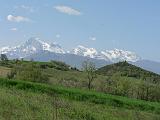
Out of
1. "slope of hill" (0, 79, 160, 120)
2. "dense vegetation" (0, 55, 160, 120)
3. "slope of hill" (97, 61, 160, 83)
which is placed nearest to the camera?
"slope of hill" (0, 79, 160, 120)

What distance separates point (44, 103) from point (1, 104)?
200 cm

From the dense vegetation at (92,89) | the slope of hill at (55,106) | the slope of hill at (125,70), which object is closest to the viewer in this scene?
the slope of hill at (55,106)

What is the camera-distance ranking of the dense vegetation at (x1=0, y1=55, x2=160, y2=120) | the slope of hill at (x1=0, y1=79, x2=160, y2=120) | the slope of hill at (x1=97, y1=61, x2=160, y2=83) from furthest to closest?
1. the slope of hill at (x1=97, y1=61, x2=160, y2=83)
2. the dense vegetation at (x1=0, y1=55, x2=160, y2=120)
3. the slope of hill at (x1=0, y1=79, x2=160, y2=120)

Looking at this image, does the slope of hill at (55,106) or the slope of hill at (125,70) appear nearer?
the slope of hill at (55,106)

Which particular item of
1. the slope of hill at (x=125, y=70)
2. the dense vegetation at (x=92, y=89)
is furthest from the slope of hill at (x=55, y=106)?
the slope of hill at (x=125, y=70)

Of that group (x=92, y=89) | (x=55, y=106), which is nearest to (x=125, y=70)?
(x=92, y=89)

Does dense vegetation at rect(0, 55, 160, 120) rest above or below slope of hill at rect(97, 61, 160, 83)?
below

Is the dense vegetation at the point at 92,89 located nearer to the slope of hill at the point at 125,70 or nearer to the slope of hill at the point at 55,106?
the slope of hill at the point at 55,106

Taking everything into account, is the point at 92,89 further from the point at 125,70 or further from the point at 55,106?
the point at 125,70

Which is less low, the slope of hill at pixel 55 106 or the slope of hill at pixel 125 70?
the slope of hill at pixel 125 70

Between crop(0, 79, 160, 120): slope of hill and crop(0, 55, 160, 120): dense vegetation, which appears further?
crop(0, 55, 160, 120): dense vegetation

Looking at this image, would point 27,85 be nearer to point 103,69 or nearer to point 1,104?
point 1,104

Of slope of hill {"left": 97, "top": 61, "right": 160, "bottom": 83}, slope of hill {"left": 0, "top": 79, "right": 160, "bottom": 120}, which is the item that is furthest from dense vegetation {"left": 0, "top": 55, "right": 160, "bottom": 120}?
slope of hill {"left": 97, "top": 61, "right": 160, "bottom": 83}

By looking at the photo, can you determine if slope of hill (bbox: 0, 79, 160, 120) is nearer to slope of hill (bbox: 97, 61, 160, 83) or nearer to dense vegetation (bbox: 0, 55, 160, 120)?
dense vegetation (bbox: 0, 55, 160, 120)
